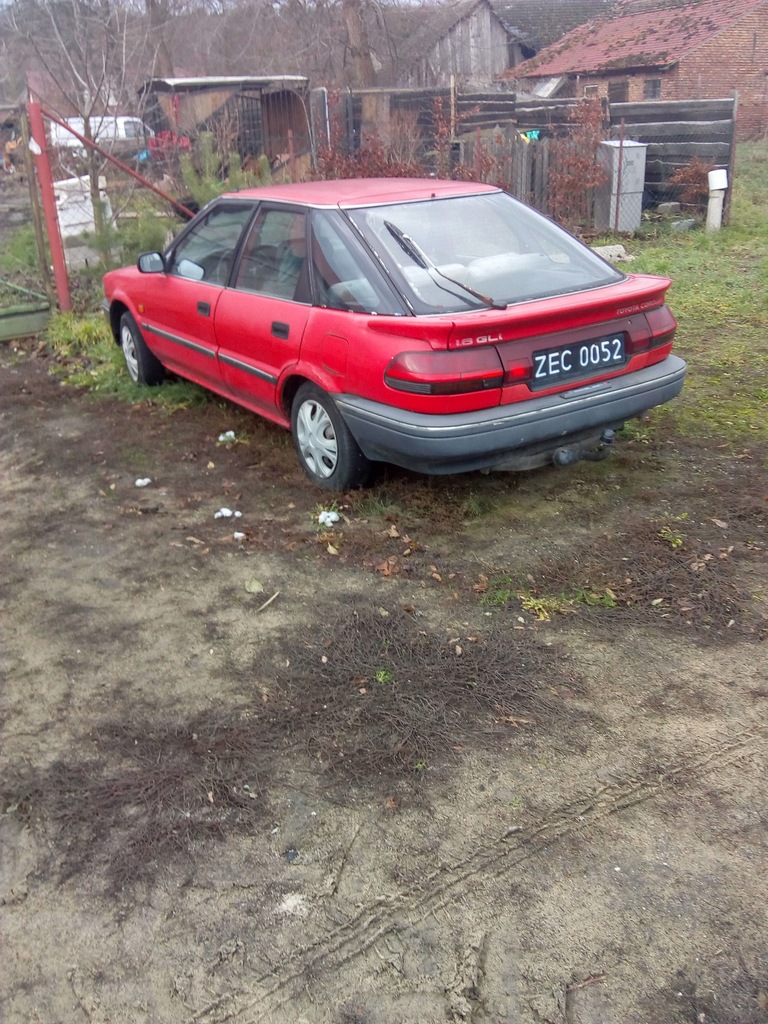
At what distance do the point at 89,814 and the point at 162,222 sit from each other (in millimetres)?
8513

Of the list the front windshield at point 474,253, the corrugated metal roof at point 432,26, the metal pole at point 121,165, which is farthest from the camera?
the corrugated metal roof at point 432,26

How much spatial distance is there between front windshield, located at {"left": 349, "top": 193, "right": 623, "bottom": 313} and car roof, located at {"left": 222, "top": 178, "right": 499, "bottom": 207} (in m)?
0.07

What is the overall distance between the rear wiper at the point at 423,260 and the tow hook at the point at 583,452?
78cm

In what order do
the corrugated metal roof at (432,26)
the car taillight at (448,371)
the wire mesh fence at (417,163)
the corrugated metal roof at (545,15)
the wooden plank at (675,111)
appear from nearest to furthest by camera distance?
the car taillight at (448,371)
the wire mesh fence at (417,163)
the wooden plank at (675,111)
the corrugated metal roof at (432,26)
the corrugated metal roof at (545,15)

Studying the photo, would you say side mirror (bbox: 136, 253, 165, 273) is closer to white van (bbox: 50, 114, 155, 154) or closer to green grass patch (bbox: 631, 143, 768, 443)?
green grass patch (bbox: 631, 143, 768, 443)

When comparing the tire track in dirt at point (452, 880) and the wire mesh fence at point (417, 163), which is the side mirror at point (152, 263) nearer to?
the wire mesh fence at point (417, 163)

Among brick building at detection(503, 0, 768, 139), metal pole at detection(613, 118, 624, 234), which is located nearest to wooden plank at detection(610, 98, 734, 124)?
metal pole at detection(613, 118, 624, 234)

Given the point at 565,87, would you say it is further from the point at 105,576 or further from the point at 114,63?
the point at 105,576

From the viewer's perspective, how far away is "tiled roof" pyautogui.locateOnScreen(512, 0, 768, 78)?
105 feet

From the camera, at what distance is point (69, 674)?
3.57 metres

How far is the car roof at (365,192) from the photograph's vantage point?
16.0 ft

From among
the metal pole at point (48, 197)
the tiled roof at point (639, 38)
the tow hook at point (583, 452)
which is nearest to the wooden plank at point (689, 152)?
the metal pole at point (48, 197)

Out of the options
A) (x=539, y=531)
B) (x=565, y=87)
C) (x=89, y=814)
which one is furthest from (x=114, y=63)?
(x=565, y=87)

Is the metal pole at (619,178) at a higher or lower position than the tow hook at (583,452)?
higher
